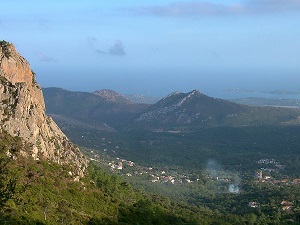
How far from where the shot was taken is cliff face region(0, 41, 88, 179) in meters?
46.6

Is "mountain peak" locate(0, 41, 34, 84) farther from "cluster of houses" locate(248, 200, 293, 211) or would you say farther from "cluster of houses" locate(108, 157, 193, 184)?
"cluster of houses" locate(108, 157, 193, 184)

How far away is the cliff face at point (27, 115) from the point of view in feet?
153

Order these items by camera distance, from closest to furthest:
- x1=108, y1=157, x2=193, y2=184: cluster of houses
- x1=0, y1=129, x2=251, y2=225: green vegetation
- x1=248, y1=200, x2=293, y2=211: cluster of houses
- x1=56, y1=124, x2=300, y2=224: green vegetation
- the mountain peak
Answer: x1=0, y1=129, x2=251, y2=225: green vegetation < the mountain peak < x1=248, y1=200, x2=293, y2=211: cluster of houses < x1=56, y1=124, x2=300, y2=224: green vegetation < x1=108, y1=157, x2=193, y2=184: cluster of houses

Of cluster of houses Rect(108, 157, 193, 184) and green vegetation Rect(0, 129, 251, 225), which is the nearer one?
green vegetation Rect(0, 129, 251, 225)

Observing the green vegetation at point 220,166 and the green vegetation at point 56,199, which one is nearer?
the green vegetation at point 56,199

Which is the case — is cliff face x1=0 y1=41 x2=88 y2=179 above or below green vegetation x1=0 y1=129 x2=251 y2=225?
above

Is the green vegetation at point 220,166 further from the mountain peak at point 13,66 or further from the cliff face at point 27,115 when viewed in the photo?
the mountain peak at point 13,66

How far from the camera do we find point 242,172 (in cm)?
14150

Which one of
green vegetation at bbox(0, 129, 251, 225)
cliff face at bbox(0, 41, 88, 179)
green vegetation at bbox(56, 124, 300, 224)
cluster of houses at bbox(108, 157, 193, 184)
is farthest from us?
cluster of houses at bbox(108, 157, 193, 184)

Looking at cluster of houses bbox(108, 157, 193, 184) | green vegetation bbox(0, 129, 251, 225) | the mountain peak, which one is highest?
the mountain peak

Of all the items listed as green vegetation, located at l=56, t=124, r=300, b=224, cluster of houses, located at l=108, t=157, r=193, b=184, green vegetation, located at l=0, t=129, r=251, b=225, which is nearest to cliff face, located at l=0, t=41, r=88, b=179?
green vegetation, located at l=0, t=129, r=251, b=225

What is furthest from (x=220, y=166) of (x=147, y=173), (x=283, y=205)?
(x=283, y=205)

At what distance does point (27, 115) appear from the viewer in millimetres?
47875

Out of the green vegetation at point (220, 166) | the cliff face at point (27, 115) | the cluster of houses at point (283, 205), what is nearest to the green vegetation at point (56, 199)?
the cliff face at point (27, 115)
